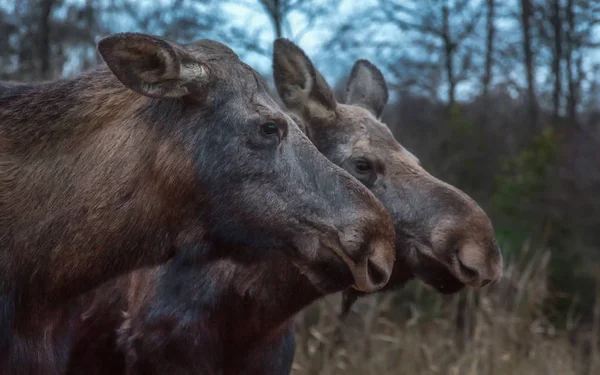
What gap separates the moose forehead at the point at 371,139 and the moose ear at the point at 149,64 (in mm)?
1527

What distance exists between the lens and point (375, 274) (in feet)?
11.0

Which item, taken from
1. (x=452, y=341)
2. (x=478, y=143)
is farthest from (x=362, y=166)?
(x=478, y=143)

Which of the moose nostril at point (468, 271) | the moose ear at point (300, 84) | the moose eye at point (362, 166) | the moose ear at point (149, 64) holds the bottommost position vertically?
the moose nostril at point (468, 271)

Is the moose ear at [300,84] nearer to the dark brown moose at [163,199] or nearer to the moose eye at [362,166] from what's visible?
the moose eye at [362,166]

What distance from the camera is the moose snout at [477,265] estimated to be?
408 centimetres

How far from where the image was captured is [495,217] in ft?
36.8

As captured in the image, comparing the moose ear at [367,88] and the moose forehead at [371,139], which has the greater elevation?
the moose ear at [367,88]

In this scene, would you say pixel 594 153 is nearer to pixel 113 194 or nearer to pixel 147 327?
pixel 147 327

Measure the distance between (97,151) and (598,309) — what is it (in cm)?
608

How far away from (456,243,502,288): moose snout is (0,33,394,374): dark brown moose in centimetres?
83

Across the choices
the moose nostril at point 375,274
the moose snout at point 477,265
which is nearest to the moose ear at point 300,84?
the moose snout at point 477,265

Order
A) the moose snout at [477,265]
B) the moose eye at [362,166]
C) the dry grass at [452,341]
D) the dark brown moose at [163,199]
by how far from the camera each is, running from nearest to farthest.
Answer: the dark brown moose at [163,199], the moose snout at [477,265], the moose eye at [362,166], the dry grass at [452,341]

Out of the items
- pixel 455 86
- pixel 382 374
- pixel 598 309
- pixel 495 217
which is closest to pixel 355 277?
pixel 382 374

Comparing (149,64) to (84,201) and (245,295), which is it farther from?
(245,295)
